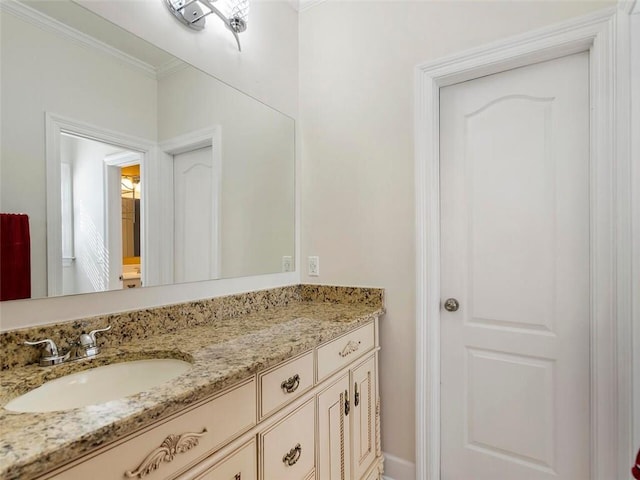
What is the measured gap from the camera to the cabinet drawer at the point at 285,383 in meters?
1.02

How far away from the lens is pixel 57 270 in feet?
3.38

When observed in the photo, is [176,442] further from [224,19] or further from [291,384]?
[224,19]

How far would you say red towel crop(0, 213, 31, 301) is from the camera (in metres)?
0.93

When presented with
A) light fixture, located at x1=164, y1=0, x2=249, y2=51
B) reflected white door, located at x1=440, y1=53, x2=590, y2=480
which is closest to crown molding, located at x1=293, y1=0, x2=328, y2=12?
light fixture, located at x1=164, y1=0, x2=249, y2=51

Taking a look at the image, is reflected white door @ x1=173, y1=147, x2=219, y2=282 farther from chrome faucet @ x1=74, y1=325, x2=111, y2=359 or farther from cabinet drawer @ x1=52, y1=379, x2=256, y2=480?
cabinet drawer @ x1=52, y1=379, x2=256, y2=480

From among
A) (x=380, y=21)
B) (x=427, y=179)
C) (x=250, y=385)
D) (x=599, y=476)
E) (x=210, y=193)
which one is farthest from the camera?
(x=380, y=21)

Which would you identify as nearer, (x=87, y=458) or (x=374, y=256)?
(x=87, y=458)

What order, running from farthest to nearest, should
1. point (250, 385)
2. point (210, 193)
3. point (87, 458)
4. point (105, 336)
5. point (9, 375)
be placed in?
point (210, 193), point (105, 336), point (250, 385), point (9, 375), point (87, 458)

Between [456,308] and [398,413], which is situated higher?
[456,308]

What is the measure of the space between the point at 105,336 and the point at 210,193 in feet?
2.35

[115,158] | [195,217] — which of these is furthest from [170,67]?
[195,217]

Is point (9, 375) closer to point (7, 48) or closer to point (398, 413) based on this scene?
point (7, 48)

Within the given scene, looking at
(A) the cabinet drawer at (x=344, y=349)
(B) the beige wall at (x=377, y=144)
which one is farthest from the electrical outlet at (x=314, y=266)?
(A) the cabinet drawer at (x=344, y=349)

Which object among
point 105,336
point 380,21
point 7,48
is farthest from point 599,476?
point 7,48
